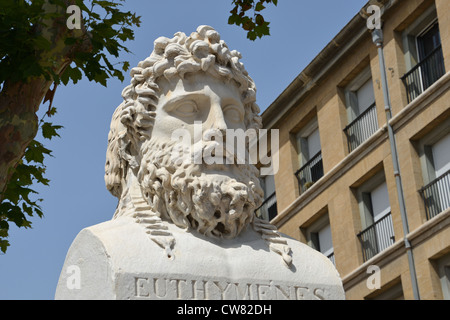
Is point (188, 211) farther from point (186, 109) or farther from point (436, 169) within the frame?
point (436, 169)

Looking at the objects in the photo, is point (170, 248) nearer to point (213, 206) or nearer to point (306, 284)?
point (213, 206)

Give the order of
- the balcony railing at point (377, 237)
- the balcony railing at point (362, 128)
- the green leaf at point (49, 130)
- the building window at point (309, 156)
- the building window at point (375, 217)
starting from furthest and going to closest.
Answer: the building window at point (309, 156)
the balcony railing at point (362, 128)
the building window at point (375, 217)
the balcony railing at point (377, 237)
the green leaf at point (49, 130)

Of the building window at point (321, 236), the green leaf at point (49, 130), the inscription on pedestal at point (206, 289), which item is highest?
the building window at point (321, 236)

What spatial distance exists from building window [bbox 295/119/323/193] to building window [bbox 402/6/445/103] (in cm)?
478

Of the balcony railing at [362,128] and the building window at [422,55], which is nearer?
the building window at [422,55]

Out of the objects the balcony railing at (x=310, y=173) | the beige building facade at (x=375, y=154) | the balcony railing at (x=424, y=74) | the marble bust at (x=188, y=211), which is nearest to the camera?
the marble bust at (x=188, y=211)

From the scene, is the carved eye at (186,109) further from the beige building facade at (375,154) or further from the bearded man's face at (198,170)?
the beige building facade at (375,154)

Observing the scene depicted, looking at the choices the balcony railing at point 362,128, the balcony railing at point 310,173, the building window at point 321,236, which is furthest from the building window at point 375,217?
the balcony railing at point 310,173

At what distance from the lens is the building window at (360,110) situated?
28172 millimetres

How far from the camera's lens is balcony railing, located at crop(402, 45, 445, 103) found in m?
25.5

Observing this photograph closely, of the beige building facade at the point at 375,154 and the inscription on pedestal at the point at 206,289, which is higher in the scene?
the beige building facade at the point at 375,154

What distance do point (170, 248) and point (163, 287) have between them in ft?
0.85

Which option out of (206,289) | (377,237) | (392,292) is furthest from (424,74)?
(206,289)
